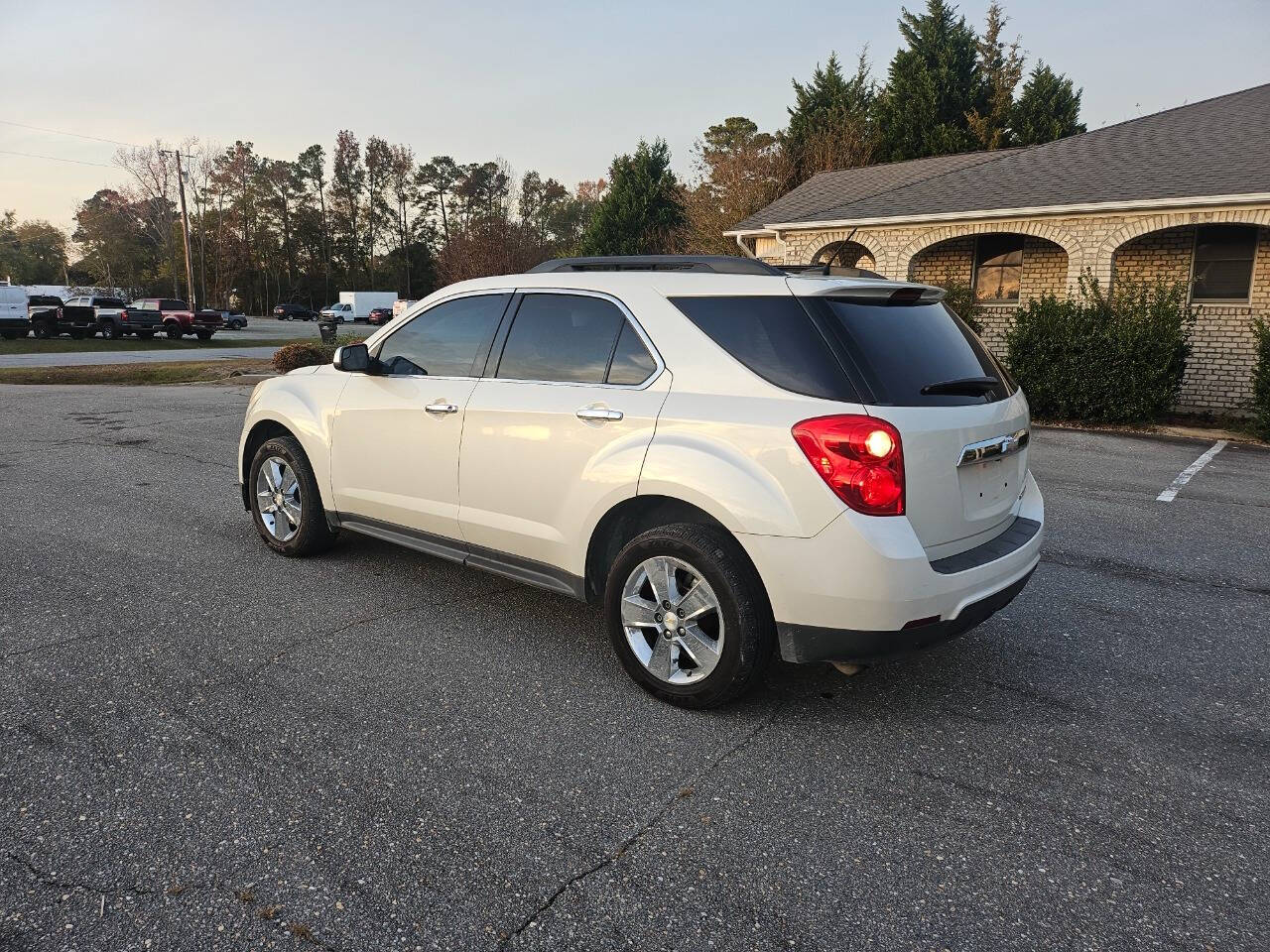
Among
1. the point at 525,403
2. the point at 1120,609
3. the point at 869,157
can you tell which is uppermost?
the point at 869,157

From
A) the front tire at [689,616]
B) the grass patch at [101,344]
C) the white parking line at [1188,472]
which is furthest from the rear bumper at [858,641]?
the grass patch at [101,344]

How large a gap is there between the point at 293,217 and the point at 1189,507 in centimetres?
8527

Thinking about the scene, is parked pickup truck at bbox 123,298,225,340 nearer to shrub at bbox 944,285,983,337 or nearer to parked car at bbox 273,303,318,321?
parked car at bbox 273,303,318,321

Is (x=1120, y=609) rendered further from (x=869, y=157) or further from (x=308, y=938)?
(x=869, y=157)

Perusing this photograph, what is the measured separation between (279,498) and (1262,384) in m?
12.3

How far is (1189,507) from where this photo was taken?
737 cm

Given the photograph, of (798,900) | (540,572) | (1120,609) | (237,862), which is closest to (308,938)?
(237,862)

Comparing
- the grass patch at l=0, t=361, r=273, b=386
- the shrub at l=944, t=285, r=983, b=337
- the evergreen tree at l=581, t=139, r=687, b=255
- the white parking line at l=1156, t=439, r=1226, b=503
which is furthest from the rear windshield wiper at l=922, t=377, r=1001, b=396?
the evergreen tree at l=581, t=139, r=687, b=255

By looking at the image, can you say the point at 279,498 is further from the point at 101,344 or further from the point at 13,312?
the point at 13,312

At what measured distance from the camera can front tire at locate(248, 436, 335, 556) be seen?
5148 millimetres

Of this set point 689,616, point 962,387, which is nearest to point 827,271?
point 962,387

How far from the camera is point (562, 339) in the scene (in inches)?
156

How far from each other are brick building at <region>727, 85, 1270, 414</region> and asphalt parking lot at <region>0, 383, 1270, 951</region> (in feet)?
38.3

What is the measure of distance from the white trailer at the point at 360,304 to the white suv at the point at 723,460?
64039mm
